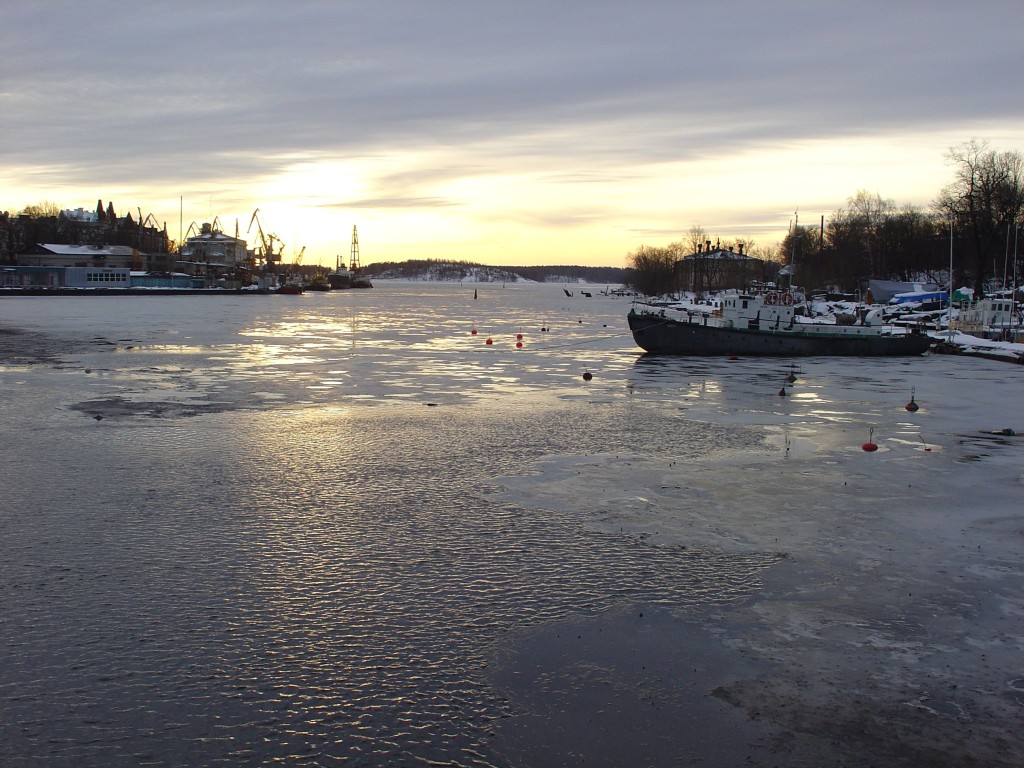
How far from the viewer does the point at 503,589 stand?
991cm

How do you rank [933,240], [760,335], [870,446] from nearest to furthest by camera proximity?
[870,446] → [760,335] → [933,240]

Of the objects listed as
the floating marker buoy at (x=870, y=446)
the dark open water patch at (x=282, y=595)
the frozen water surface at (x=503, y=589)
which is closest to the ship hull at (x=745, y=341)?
the frozen water surface at (x=503, y=589)

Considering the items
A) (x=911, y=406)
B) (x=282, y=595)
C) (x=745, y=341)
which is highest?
(x=745, y=341)

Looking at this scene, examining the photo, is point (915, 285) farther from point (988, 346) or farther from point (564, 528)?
point (564, 528)

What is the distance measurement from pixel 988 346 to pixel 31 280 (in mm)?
135973

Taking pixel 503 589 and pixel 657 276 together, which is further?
pixel 657 276

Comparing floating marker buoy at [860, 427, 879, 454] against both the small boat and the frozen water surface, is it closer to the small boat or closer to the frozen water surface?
the frozen water surface

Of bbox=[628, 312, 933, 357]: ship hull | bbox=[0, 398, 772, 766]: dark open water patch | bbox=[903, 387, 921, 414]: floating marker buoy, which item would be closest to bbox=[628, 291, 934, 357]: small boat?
bbox=[628, 312, 933, 357]: ship hull

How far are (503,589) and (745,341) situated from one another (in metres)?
35.6

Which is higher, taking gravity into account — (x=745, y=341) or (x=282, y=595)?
(x=745, y=341)

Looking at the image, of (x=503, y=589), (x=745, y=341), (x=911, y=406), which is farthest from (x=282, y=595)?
(x=745, y=341)

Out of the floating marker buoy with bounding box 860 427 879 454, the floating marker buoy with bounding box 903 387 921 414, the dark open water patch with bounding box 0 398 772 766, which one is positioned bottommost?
the dark open water patch with bounding box 0 398 772 766

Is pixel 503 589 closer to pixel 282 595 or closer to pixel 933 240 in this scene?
pixel 282 595

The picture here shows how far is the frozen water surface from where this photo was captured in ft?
22.9
